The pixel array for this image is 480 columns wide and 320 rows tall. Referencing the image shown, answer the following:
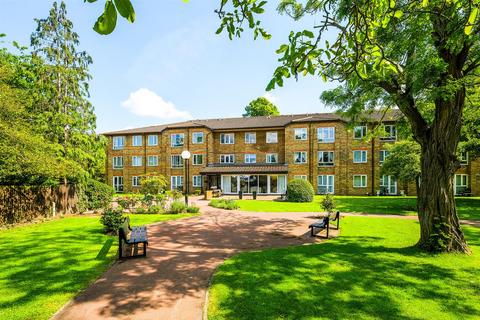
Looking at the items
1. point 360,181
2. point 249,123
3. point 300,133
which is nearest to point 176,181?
point 249,123

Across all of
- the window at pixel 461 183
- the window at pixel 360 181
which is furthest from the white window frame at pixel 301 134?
the window at pixel 461 183

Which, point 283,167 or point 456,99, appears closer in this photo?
point 456,99

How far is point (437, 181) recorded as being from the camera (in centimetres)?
812

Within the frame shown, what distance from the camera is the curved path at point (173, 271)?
4.96 metres

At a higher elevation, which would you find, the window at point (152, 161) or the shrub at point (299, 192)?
the window at point (152, 161)

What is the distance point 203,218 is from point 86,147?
11.5 metres

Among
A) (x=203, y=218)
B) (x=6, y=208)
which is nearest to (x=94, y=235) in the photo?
(x=203, y=218)

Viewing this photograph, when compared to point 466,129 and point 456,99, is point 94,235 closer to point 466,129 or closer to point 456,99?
point 456,99

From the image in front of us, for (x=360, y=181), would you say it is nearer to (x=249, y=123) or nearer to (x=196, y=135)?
(x=249, y=123)

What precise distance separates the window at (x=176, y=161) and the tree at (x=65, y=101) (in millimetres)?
16557

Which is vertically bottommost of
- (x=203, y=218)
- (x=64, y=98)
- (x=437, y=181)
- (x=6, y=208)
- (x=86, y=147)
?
(x=203, y=218)

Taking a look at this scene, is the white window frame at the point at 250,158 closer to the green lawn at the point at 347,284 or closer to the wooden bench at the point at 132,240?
the green lawn at the point at 347,284

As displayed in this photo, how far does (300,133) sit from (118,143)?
28154 millimetres

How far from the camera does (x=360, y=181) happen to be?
32.7 metres
